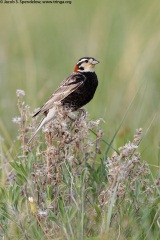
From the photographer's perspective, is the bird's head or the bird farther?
the bird's head

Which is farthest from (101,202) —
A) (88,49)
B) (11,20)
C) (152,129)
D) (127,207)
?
→ (11,20)

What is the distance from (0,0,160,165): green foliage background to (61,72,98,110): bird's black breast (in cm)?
16

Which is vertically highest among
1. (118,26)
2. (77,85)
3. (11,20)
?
(77,85)

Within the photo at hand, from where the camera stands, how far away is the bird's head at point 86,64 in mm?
5039

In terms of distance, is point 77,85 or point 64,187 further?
point 77,85

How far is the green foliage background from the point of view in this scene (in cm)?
634

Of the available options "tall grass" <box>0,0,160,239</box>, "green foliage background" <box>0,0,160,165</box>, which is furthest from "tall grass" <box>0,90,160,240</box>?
"green foliage background" <box>0,0,160,165</box>

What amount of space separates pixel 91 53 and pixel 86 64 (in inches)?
97.7

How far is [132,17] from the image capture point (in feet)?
28.5

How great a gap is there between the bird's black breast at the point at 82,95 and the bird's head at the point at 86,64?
140mm

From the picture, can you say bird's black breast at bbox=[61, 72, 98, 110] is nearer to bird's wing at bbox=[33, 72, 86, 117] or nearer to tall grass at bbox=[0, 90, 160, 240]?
bird's wing at bbox=[33, 72, 86, 117]

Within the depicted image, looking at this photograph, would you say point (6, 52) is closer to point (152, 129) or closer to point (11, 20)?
point (11, 20)

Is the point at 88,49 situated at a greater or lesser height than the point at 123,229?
lesser

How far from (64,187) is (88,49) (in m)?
4.06
